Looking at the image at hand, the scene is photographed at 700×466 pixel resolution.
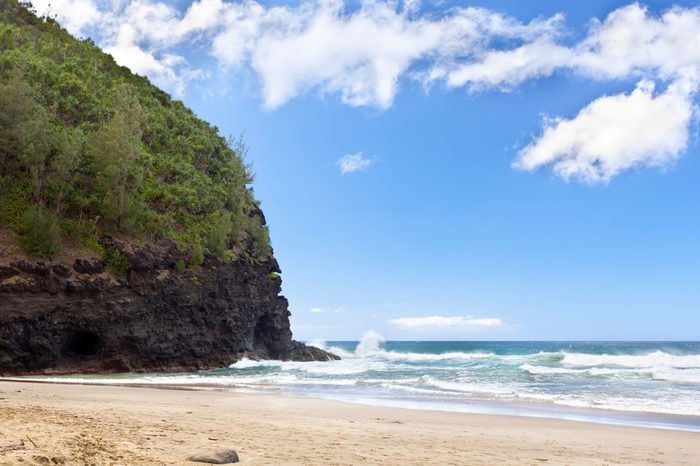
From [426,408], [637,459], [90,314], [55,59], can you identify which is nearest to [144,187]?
[90,314]

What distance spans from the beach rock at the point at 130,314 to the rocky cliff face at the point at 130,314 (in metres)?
0.05

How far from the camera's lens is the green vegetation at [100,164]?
2878 centimetres

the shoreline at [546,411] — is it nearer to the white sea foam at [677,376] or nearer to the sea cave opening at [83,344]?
the white sea foam at [677,376]

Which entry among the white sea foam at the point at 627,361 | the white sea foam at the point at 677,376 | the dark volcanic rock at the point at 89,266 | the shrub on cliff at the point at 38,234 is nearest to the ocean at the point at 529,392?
the white sea foam at the point at 677,376

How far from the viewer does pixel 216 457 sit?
6.17m

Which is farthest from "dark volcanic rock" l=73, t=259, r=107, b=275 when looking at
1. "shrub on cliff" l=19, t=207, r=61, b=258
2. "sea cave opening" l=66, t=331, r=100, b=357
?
"sea cave opening" l=66, t=331, r=100, b=357

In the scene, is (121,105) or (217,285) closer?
(217,285)

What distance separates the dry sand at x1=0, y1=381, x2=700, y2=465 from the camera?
6391 millimetres

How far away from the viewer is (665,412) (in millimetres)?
16672

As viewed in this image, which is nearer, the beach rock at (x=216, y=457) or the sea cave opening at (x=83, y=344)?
the beach rock at (x=216, y=457)

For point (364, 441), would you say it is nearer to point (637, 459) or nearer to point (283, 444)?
point (283, 444)

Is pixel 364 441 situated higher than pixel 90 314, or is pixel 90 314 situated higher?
pixel 90 314

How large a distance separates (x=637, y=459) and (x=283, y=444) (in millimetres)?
5898

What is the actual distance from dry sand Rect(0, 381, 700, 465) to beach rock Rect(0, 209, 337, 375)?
43.5ft
